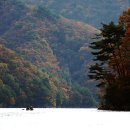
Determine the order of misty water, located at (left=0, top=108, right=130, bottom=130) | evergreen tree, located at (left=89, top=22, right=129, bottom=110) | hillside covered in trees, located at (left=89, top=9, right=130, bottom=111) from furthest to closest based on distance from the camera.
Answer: evergreen tree, located at (left=89, top=22, right=129, bottom=110)
hillside covered in trees, located at (left=89, top=9, right=130, bottom=111)
misty water, located at (left=0, top=108, right=130, bottom=130)

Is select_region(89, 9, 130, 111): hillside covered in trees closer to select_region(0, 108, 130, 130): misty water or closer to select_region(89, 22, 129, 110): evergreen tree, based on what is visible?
select_region(89, 22, 129, 110): evergreen tree

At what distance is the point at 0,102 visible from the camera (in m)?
194

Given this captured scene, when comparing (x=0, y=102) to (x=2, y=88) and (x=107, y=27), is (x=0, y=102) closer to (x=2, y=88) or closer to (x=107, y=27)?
(x=2, y=88)

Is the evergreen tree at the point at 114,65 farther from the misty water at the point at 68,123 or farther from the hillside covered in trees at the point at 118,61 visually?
the misty water at the point at 68,123

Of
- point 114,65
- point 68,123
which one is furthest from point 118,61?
A: point 68,123

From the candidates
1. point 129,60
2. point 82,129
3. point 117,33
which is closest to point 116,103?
point 129,60

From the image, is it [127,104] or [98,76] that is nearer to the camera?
[127,104]

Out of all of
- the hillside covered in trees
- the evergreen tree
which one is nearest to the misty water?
the hillside covered in trees

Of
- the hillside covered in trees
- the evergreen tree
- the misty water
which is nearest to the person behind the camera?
the misty water

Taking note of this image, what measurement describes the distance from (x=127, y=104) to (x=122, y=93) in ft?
6.62

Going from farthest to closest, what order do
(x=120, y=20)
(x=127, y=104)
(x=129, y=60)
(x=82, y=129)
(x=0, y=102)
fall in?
1. (x=0, y=102)
2. (x=120, y=20)
3. (x=129, y=60)
4. (x=127, y=104)
5. (x=82, y=129)

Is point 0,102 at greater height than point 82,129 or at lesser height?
greater

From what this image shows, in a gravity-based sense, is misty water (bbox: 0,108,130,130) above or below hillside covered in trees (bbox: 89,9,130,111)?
below

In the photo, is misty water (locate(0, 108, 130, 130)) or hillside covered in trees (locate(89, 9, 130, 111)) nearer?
misty water (locate(0, 108, 130, 130))
